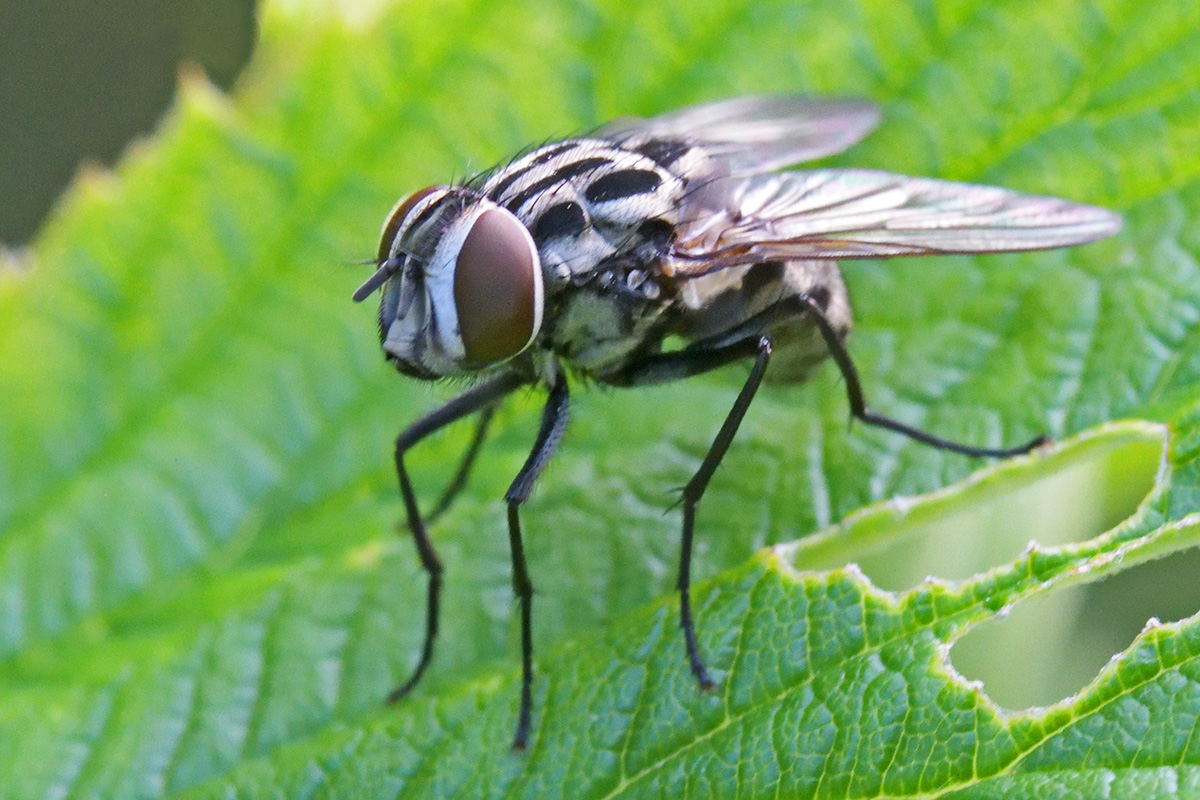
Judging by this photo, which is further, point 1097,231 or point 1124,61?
point 1124,61

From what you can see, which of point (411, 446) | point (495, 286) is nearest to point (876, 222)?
point (495, 286)

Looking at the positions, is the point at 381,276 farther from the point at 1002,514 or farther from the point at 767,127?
the point at 1002,514

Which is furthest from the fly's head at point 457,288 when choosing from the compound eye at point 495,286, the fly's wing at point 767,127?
the fly's wing at point 767,127

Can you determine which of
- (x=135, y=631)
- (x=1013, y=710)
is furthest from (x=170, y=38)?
(x=1013, y=710)

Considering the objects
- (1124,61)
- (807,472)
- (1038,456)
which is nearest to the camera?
(1038,456)

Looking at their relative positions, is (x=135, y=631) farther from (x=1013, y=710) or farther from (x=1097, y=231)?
(x=1097, y=231)

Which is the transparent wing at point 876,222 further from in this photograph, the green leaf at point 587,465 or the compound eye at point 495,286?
the compound eye at point 495,286

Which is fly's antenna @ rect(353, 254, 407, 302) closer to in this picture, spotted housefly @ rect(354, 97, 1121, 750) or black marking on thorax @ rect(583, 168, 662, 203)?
spotted housefly @ rect(354, 97, 1121, 750)
